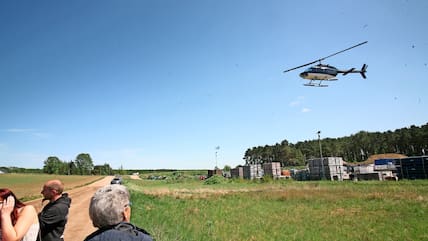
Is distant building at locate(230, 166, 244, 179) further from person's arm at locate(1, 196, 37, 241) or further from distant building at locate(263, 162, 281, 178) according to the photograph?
person's arm at locate(1, 196, 37, 241)

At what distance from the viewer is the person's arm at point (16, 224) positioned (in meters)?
3.00

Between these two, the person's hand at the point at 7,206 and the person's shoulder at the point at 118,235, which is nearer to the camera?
the person's shoulder at the point at 118,235

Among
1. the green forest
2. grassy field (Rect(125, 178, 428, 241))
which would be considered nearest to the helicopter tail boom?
grassy field (Rect(125, 178, 428, 241))

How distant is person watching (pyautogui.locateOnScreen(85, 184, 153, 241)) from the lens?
80.4 inches

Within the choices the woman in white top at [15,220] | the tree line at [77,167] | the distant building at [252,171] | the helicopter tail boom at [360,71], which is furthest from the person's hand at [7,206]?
the tree line at [77,167]

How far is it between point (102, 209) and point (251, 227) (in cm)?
962

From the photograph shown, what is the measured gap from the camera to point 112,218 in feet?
7.05

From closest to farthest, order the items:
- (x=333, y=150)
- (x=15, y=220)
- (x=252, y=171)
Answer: (x=15, y=220)
(x=252, y=171)
(x=333, y=150)

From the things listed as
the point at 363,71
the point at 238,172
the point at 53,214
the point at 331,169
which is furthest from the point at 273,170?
the point at 53,214

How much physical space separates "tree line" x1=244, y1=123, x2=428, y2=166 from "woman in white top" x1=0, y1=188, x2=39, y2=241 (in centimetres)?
10679

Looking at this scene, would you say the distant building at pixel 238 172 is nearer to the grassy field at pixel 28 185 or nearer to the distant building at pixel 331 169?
the distant building at pixel 331 169

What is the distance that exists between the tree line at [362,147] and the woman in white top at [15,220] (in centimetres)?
10679

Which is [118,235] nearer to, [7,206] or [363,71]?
[7,206]

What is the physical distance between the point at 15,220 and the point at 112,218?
1876 millimetres
